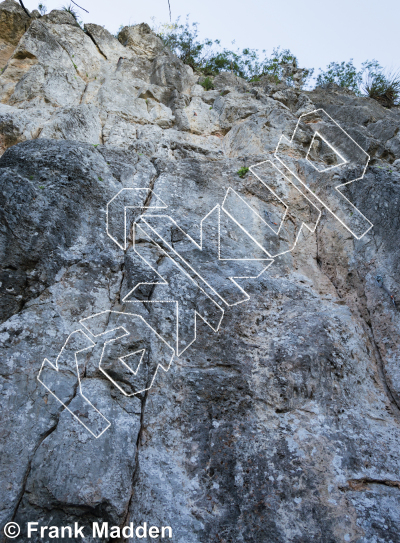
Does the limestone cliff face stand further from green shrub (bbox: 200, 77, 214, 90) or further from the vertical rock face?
green shrub (bbox: 200, 77, 214, 90)

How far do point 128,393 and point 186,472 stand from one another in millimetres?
1116

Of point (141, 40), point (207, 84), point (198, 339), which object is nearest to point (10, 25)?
point (141, 40)

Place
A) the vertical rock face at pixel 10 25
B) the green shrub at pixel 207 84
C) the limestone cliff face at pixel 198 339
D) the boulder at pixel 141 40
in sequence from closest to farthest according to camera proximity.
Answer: the limestone cliff face at pixel 198 339 < the vertical rock face at pixel 10 25 < the boulder at pixel 141 40 < the green shrub at pixel 207 84

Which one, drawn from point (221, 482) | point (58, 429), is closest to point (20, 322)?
point (58, 429)

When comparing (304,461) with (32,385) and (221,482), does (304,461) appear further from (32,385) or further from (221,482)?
(32,385)

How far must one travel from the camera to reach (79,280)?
15.8 feet

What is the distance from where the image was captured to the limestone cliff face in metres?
3.54

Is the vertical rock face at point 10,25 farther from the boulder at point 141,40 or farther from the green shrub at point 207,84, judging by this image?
the green shrub at point 207,84

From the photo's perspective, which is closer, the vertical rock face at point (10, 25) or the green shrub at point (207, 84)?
the vertical rock face at point (10, 25)

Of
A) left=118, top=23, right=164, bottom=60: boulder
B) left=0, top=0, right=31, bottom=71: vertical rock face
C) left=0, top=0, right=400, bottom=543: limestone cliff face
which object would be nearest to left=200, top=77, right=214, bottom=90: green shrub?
left=118, top=23, right=164, bottom=60: boulder

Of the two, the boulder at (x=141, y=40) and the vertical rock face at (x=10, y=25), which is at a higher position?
the boulder at (x=141, y=40)

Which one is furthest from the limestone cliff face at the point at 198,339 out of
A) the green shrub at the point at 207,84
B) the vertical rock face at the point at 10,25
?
the green shrub at the point at 207,84

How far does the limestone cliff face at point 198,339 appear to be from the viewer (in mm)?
3545

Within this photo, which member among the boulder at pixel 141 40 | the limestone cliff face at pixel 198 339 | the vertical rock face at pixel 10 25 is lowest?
the limestone cliff face at pixel 198 339
